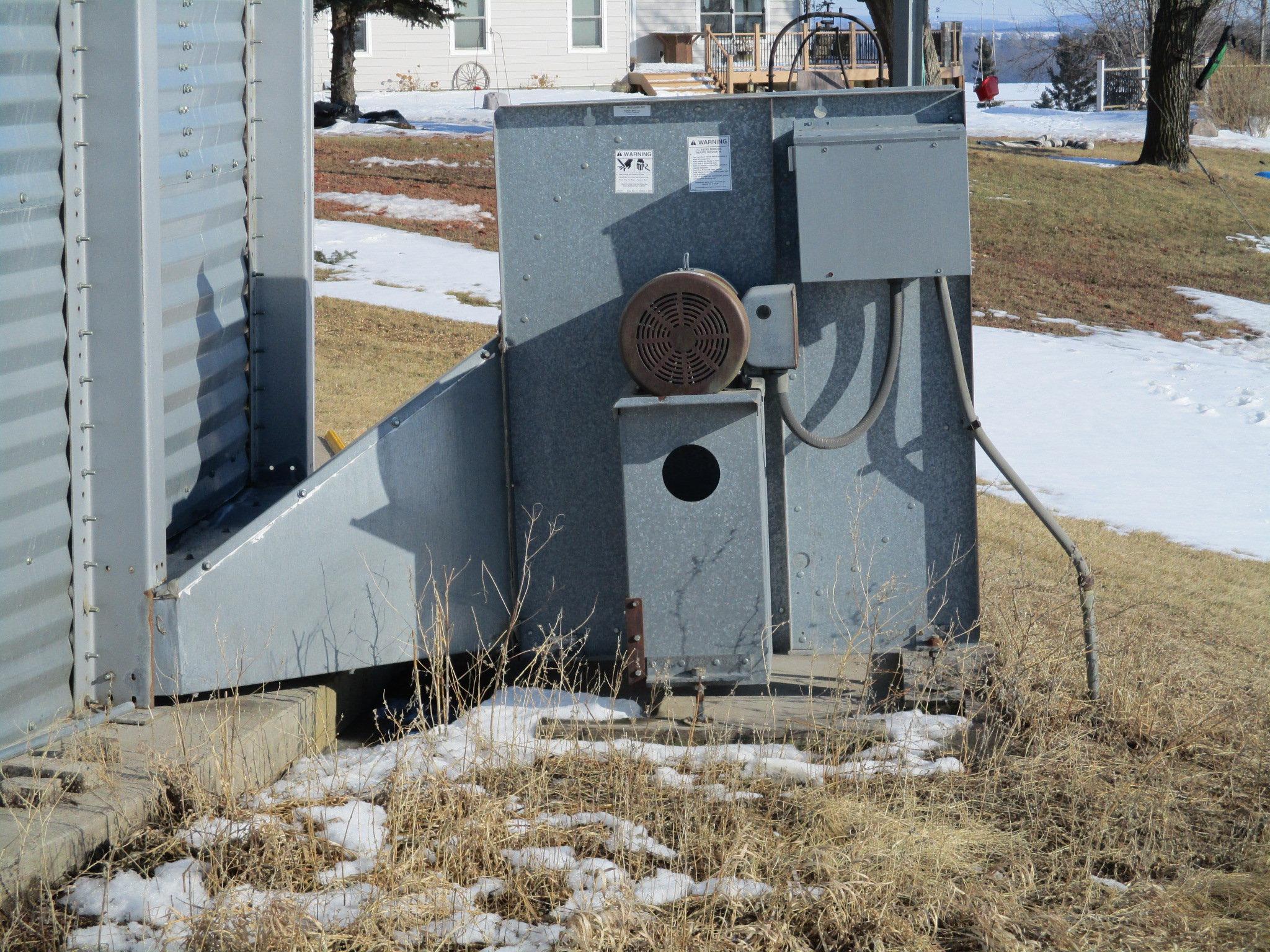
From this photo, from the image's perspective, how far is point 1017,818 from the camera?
10.9ft

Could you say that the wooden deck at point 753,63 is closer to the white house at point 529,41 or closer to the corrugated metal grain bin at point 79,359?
the white house at point 529,41

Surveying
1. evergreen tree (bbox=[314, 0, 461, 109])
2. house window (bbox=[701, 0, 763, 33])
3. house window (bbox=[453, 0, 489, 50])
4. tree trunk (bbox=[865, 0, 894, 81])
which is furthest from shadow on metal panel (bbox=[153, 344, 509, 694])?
house window (bbox=[701, 0, 763, 33])

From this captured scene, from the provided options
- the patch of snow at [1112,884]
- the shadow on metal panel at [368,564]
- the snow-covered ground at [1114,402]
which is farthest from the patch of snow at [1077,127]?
the patch of snow at [1112,884]

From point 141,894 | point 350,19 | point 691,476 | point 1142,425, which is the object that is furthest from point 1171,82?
point 141,894

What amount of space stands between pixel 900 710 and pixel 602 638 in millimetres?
1099

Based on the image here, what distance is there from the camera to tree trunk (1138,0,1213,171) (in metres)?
21.4

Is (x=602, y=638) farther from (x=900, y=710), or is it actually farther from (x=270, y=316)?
(x=270, y=316)

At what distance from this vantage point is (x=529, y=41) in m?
30.1

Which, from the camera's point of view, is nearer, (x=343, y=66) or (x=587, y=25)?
(x=343, y=66)

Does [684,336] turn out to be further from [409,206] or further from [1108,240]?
[1108,240]

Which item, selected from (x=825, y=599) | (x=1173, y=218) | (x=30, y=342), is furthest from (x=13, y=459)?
(x=1173, y=218)

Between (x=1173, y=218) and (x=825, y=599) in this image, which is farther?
(x=1173, y=218)

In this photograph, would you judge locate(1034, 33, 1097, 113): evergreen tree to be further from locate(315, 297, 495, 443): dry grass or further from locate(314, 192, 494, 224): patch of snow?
locate(315, 297, 495, 443): dry grass

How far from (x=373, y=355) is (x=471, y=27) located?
22.1 m
